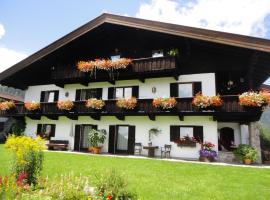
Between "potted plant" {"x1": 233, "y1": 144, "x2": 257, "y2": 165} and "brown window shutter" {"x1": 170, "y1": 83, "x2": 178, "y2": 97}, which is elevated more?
"brown window shutter" {"x1": 170, "y1": 83, "x2": 178, "y2": 97}

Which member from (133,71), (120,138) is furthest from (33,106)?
(133,71)

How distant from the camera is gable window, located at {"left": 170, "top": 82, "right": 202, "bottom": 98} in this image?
56.9 ft

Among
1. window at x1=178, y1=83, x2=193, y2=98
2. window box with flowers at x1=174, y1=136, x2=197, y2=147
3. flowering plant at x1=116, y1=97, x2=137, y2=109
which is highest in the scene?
window at x1=178, y1=83, x2=193, y2=98

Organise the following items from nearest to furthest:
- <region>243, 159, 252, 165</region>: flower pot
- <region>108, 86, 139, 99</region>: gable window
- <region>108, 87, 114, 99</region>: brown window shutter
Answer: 1. <region>243, 159, 252, 165</region>: flower pot
2. <region>108, 86, 139, 99</region>: gable window
3. <region>108, 87, 114, 99</region>: brown window shutter

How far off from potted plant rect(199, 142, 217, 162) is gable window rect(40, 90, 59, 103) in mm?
13984

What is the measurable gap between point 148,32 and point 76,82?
295 inches

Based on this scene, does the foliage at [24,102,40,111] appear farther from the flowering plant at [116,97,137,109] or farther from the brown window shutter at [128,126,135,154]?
the brown window shutter at [128,126,135,154]

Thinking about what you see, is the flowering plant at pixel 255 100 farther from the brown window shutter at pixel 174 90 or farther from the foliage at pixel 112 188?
the foliage at pixel 112 188

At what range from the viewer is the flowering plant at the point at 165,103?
647 inches

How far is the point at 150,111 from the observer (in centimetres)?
1722

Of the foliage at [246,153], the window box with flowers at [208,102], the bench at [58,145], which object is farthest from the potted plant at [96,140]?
the foliage at [246,153]

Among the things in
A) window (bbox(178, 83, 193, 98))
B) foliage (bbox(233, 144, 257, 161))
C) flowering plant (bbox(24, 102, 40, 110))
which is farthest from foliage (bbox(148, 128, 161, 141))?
flowering plant (bbox(24, 102, 40, 110))

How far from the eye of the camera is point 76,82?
2138 cm

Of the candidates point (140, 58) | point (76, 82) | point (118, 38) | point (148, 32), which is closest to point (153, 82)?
point (140, 58)
